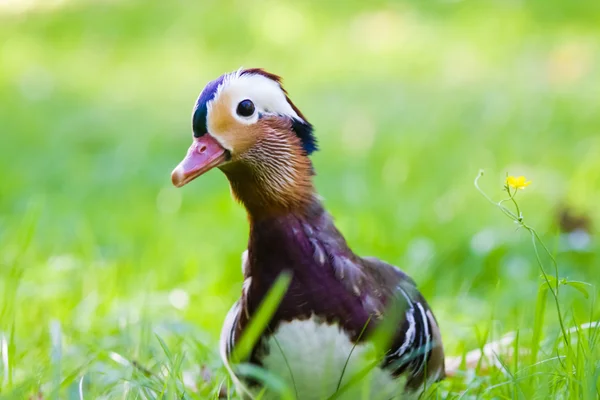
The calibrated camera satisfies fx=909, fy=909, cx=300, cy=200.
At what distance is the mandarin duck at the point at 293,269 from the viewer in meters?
1.66

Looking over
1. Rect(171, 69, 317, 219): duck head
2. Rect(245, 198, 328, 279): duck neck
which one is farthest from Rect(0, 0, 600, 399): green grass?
Rect(171, 69, 317, 219): duck head

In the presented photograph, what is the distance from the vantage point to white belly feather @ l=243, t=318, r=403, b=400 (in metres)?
1.65

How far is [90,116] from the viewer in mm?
5902

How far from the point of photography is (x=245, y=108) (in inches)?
67.2

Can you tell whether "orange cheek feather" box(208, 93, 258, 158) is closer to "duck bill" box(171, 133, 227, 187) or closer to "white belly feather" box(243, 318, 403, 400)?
"duck bill" box(171, 133, 227, 187)

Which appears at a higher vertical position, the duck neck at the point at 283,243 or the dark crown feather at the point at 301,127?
the dark crown feather at the point at 301,127

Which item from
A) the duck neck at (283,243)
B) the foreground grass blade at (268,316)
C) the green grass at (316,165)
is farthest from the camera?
the green grass at (316,165)

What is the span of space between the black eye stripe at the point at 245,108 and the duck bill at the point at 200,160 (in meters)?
0.08

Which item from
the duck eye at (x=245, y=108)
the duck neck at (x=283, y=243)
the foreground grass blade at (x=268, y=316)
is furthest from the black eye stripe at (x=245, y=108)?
the foreground grass blade at (x=268, y=316)

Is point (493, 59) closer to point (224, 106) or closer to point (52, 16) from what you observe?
point (52, 16)

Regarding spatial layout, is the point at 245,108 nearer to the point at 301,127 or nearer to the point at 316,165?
the point at 301,127

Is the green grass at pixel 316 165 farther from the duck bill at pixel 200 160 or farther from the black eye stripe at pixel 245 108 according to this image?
the black eye stripe at pixel 245 108

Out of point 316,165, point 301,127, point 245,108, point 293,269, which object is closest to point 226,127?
point 245,108

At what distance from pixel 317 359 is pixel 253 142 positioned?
0.42 metres
